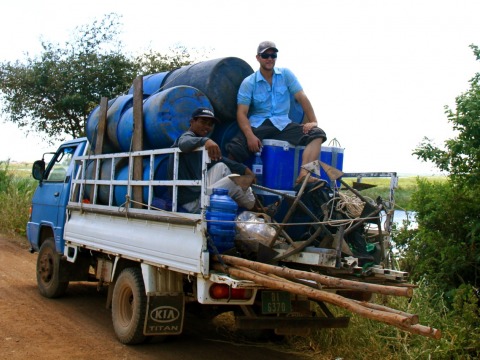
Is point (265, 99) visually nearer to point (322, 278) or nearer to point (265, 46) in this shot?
point (265, 46)

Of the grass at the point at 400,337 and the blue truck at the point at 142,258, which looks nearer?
the blue truck at the point at 142,258

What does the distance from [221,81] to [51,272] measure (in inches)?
133

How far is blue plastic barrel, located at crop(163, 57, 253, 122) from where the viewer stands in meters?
6.22

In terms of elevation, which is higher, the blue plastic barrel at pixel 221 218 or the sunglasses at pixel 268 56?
the sunglasses at pixel 268 56

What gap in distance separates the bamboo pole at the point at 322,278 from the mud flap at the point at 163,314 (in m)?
0.97

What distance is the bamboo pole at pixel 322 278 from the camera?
12.4 feet

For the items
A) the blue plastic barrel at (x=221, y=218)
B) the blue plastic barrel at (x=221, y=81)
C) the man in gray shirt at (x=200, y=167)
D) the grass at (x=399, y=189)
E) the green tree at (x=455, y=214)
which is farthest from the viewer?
the green tree at (x=455, y=214)

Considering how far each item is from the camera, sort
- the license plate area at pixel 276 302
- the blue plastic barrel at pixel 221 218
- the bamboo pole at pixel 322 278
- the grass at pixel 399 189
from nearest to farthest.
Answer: the bamboo pole at pixel 322 278 < the blue plastic barrel at pixel 221 218 < the license plate area at pixel 276 302 < the grass at pixel 399 189

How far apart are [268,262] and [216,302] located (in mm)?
495

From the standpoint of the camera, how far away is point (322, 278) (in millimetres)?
4035

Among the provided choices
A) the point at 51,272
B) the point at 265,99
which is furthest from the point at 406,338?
the point at 51,272

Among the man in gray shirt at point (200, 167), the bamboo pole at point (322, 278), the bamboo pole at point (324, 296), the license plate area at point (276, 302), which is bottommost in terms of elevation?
the license plate area at point (276, 302)

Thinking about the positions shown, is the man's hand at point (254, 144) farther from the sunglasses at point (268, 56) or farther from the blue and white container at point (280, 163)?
the sunglasses at point (268, 56)

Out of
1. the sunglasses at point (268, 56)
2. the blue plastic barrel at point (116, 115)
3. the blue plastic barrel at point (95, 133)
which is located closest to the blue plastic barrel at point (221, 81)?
the sunglasses at point (268, 56)
